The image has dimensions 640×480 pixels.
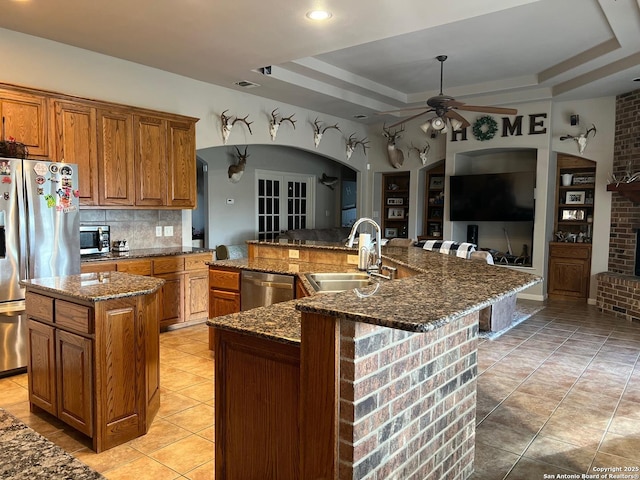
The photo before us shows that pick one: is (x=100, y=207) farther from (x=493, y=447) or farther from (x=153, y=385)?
(x=493, y=447)

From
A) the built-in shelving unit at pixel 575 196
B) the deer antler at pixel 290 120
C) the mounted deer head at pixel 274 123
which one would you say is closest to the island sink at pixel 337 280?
the mounted deer head at pixel 274 123

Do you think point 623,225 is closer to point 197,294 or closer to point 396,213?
point 396,213

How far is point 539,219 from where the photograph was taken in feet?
22.5

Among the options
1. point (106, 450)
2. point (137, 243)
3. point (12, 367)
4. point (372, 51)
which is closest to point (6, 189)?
point (12, 367)

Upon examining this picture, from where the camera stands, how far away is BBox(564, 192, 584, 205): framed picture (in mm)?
7059

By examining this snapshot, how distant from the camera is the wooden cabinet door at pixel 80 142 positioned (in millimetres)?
4066

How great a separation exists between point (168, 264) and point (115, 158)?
3.91 ft

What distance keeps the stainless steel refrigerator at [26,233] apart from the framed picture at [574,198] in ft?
22.5

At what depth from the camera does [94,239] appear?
4.57 m

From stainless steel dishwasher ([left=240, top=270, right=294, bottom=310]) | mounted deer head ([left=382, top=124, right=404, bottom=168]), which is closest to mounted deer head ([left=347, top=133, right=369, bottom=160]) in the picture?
mounted deer head ([left=382, top=124, right=404, bottom=168])

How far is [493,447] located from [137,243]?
4.15m

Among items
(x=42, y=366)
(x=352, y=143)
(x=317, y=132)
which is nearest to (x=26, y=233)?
(x=42, y=366)

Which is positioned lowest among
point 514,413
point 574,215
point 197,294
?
point 514,413

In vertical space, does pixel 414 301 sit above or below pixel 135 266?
above
